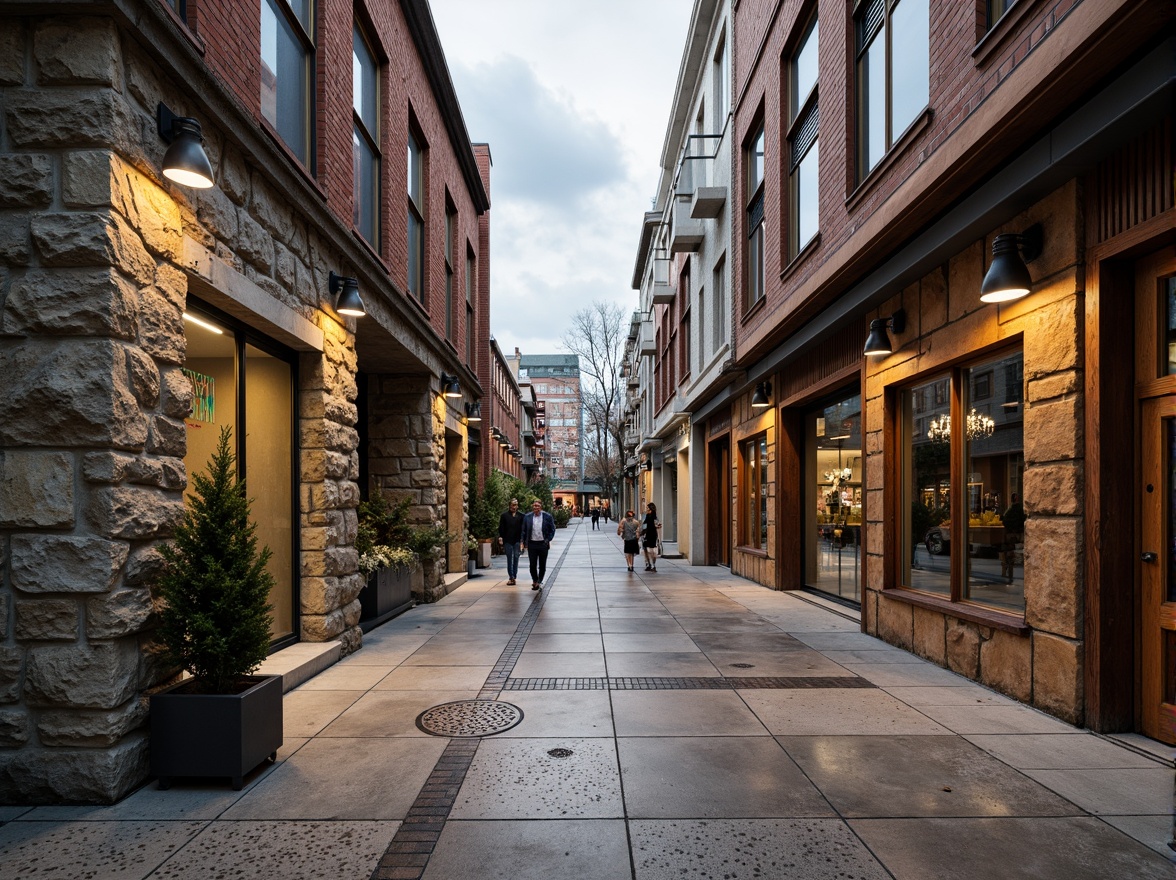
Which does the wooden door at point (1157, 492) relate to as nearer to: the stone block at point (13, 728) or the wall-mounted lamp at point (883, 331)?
the wall-mounted lamp at point (883, 331)

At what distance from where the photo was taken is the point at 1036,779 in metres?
4.35

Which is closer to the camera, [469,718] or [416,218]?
[469,718]

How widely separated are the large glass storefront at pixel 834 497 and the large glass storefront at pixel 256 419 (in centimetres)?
765

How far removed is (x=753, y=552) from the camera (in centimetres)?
1510

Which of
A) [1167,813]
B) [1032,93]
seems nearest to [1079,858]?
[1167,813]

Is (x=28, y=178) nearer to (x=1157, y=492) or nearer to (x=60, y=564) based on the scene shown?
(x=60, y=564)

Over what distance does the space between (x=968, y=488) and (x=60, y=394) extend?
25.0ft

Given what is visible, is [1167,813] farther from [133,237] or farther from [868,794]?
[133,237]

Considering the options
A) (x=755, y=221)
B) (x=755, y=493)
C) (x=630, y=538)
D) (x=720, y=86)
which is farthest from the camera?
(x=630, y=538)

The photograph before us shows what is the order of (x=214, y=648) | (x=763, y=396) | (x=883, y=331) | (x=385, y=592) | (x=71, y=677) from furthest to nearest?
(x=763, y=396), (x=385, y=592), (x=883, y=331), (x=214, y=648), (x=71, y=677)

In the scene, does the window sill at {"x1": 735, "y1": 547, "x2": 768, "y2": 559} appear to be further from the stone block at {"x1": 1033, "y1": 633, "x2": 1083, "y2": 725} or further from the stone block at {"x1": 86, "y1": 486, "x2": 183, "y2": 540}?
the stone block at {"x1": 86, "y1": 486, "x2": 183, "y2": 540}

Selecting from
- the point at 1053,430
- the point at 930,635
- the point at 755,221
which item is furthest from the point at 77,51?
the point at 755,221

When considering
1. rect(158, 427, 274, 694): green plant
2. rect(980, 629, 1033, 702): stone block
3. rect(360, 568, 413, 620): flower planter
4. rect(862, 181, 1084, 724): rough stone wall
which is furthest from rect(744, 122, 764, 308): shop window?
rect(158, 427, 274, 694): green plant

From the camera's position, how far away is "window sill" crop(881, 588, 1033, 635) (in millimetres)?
6023
